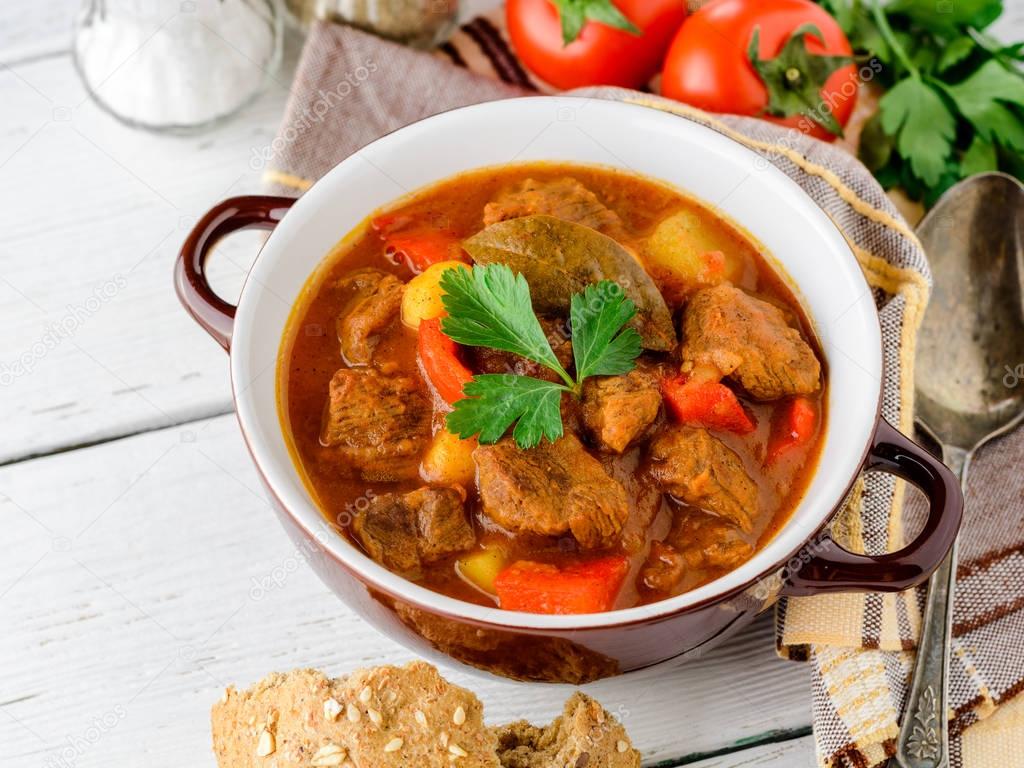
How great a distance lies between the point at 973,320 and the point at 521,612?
1982 mm

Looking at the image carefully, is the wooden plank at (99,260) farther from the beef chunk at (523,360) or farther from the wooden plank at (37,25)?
the beef chunk at (523,360)

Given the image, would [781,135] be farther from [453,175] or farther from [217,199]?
[217,199]

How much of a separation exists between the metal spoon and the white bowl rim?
2.32ft

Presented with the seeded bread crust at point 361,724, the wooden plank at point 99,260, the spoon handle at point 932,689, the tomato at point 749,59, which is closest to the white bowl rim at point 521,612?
the seeded bread crust at point 361,724

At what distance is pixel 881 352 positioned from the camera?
9.07 ft

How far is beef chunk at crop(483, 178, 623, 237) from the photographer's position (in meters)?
3.15

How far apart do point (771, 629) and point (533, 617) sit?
1.08m

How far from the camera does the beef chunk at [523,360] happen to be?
2873 millimetres

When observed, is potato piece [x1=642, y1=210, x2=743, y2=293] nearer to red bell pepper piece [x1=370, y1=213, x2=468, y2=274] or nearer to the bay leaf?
the bay leaf

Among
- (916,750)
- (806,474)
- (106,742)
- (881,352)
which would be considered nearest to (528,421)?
(806,474)

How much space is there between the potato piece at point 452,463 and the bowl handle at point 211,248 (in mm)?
593

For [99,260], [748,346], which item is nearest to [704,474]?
[748,346]

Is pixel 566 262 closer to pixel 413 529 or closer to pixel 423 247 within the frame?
pixel 423 247

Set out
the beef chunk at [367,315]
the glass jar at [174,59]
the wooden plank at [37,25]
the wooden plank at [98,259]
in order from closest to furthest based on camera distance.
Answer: the beef chunk at [367,315] → the wooden plank at [98,259] → the glass jar at [174,59] → the wooden plank at [37,25]
